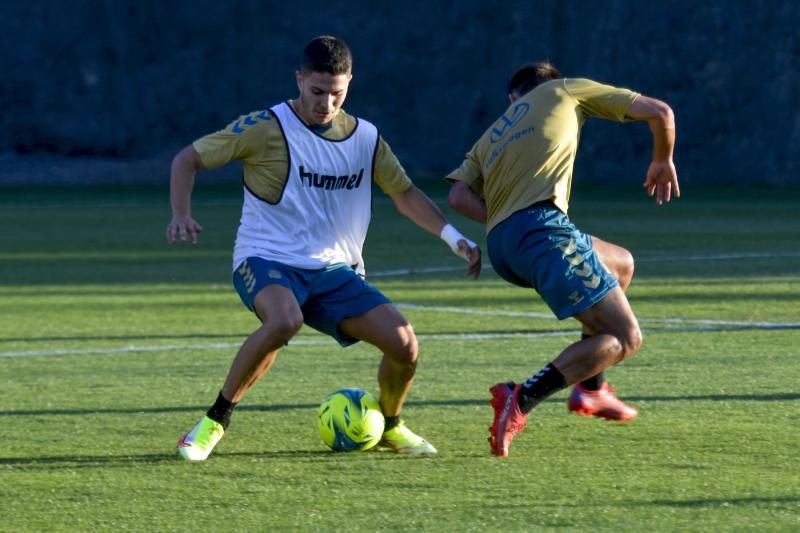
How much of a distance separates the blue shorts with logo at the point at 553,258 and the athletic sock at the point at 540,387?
23cm

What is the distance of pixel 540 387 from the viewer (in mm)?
6379

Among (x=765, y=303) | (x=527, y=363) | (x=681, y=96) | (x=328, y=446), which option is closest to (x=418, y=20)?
(x=681, y=96)

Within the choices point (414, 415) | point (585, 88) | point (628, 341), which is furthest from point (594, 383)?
point (585, 88)

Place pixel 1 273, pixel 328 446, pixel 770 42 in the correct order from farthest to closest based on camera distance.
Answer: pixel 770 42
pixel 1 273
pixel 328 446

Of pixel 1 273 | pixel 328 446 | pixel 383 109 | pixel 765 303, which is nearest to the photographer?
pixel 328 446

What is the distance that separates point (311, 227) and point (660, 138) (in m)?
1.43

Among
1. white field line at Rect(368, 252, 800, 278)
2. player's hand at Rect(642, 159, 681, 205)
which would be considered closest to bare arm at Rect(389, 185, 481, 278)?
player's hand at Rect(642, 159, 681, 205)

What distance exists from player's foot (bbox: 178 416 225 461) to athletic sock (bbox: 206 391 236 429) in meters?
0.03

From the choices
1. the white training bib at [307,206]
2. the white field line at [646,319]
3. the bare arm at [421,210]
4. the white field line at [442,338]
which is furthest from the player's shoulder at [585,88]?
the white field line at [646,319]

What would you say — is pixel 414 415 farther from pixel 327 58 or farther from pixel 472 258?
pixel 327 58

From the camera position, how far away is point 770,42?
3600cm

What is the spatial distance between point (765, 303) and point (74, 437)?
6481 mm

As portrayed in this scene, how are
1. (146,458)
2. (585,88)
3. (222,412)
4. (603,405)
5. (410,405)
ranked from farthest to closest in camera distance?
(410,405), (603,405), (585,88), (222,412), (146,458)

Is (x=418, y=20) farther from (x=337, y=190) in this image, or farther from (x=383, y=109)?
(x=337, y=190)
